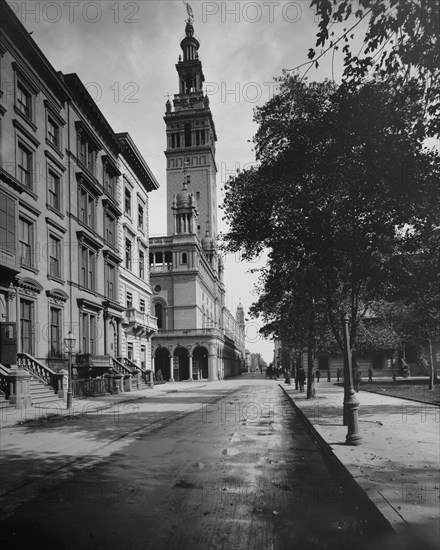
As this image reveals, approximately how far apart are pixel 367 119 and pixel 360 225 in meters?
4.96

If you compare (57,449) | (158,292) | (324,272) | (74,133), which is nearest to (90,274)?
(74,133)

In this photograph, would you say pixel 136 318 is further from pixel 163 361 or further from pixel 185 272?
pixel 163 361

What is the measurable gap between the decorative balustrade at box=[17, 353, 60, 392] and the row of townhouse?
0.09 meters

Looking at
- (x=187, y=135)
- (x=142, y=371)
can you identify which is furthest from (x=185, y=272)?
(x=142, y=371)

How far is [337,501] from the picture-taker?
6.59 m

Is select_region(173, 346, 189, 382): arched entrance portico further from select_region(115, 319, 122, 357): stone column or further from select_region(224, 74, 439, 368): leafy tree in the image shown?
select_region(224, 74, 439, 368): leafy tree

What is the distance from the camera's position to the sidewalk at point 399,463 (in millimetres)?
5332

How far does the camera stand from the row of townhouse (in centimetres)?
2269

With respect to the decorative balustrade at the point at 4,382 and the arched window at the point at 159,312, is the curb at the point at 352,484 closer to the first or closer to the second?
the decorative balustrade at the point at 4,382

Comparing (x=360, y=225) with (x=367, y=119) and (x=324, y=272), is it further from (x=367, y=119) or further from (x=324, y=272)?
(x=367, y=119)

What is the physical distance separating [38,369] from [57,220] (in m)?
8.35

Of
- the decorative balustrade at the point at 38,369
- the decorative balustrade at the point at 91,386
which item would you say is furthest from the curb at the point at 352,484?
the decorative balustrade at the point at 91,386

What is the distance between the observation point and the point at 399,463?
813cm

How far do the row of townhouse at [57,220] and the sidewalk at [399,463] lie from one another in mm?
13226
